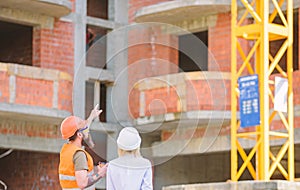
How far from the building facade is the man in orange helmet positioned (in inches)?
550

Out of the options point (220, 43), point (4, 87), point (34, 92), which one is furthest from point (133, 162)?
point (220, 43)

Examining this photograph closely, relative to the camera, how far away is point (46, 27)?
24125 mm

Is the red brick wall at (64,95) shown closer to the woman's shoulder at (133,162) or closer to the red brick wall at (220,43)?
the red brick wall at (220,43)

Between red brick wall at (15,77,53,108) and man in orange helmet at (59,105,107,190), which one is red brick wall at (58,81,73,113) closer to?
red brick wall at (15,77,53,108)

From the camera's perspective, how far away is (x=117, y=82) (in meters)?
23.5

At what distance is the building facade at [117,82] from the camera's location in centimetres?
2267

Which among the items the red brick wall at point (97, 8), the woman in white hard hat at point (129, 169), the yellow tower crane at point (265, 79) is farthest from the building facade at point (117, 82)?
the woman in white hard hat at point (129, 169)

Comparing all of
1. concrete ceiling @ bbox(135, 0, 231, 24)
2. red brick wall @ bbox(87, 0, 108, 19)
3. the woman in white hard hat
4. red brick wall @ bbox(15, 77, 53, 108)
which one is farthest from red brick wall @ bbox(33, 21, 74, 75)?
the woman in white hard hat

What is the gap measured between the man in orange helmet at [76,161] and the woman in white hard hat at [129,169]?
0.57 ft

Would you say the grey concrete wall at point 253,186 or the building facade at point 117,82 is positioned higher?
the building facade at point 117,82

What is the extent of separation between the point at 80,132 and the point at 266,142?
494 inches

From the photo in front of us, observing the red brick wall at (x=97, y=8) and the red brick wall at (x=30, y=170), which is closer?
the red brick wall at (x=30, y=170)

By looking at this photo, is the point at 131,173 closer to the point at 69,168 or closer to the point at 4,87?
the point at 69,168

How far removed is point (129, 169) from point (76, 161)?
52cm
